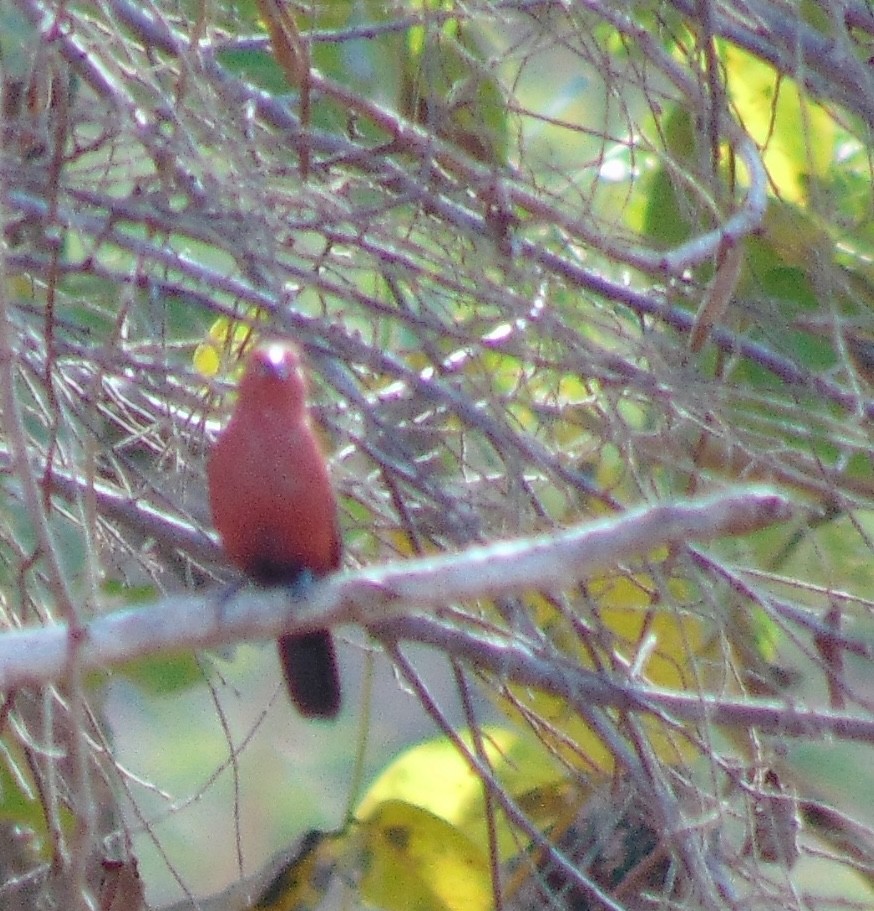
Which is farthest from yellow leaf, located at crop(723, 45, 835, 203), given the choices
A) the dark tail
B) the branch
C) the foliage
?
the branch

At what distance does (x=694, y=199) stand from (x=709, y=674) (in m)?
1.13

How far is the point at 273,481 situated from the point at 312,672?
0.73 meters

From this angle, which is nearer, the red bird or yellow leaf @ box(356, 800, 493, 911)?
the red bird

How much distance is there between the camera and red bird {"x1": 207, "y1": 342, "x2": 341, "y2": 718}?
3.28 meters

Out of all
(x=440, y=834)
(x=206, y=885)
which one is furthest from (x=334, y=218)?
(x=206, y=885)

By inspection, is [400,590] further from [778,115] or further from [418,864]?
[778,115]

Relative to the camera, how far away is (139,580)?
183 inches

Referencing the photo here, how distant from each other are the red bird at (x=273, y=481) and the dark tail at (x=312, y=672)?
19.0 inches

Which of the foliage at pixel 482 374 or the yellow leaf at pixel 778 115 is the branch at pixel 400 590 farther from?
the yellow leaf at pixel 778 115

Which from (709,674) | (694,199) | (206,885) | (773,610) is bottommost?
(206,885)

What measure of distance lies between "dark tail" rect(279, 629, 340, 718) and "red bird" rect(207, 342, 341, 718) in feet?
1.58

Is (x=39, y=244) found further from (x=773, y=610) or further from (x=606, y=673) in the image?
(x=773, y=610)

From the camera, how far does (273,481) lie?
10.8ft

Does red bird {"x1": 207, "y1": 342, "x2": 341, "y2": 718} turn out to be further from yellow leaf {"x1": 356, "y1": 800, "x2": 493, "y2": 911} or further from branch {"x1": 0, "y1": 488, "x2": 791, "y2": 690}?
yellow leaf {"x1": 356, "y1": 800, "x2": 493, "y2": 911}
